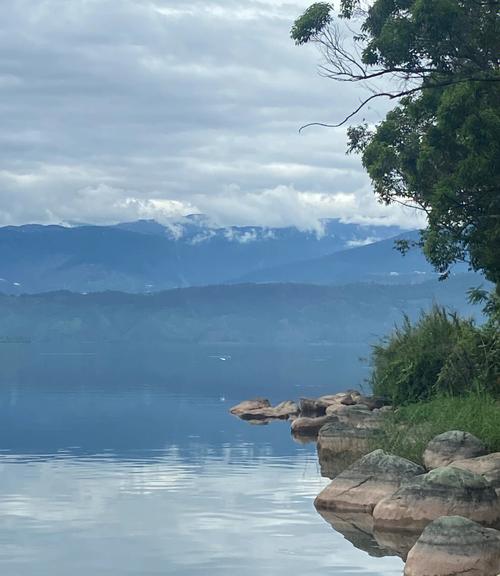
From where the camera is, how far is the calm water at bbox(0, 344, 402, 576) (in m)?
23.2

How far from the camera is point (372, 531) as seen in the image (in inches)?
1005

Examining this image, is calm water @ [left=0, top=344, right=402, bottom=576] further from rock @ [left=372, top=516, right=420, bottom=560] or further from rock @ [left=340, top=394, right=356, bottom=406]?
rock @ [left=340, top=394, right=356, bottom=406]

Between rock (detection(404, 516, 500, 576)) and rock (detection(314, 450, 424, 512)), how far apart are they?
5.61m

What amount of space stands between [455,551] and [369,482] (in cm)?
712

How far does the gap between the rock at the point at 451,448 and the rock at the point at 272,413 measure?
99.1ft

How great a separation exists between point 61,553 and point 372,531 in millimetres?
6563

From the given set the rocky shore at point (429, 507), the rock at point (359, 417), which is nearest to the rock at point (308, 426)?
the rock at point (359, 417)

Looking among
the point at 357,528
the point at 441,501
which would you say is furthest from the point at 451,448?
the point at 441,501

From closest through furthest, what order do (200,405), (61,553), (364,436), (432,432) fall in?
(61,553) < (432,432) < (364,436) < (200,405)

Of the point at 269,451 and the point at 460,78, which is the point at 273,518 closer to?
the point at 460,78

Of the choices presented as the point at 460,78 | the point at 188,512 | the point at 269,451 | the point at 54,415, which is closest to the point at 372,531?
the point at 188,512

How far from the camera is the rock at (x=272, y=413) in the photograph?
198 feet

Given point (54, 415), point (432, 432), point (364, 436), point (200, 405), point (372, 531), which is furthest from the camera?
point (200, 405)

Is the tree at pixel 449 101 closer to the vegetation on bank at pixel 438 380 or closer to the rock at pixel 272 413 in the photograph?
the vegetation on bank at pixel 438 380
